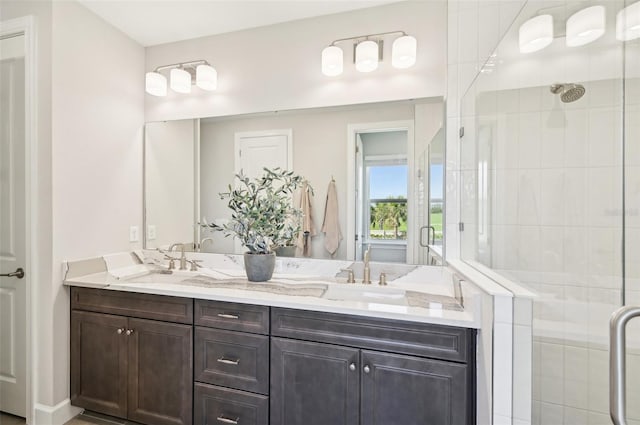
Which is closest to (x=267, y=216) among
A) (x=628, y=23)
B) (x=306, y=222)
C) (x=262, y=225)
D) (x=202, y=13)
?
(x=262, y=225)

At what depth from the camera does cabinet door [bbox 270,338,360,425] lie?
142 centimetres

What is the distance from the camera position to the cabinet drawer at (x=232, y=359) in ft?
5.09

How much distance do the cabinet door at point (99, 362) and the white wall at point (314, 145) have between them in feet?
2.57

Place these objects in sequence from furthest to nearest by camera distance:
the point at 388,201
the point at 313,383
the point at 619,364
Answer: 1. the point at 388,201
2. the point at 313,383
3. the point at 619,364

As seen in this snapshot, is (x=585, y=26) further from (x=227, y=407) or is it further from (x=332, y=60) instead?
(x=227, y=407)

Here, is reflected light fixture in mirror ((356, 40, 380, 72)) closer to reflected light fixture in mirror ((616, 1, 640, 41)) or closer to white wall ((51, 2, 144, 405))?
reflected light fixture in mirror ((616, 1, 640, 41))

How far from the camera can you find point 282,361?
4.97 feet

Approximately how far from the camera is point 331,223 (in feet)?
6.77

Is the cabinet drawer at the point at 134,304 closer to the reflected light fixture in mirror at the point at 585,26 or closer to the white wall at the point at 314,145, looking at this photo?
the white wall at the point at 314,145

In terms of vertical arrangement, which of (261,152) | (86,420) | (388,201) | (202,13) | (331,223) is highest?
(202,13)

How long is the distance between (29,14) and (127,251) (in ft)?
5.18

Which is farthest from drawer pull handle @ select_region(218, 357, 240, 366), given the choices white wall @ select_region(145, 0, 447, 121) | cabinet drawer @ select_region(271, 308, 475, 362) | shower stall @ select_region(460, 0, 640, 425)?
white wall @ select_region(145, 0, 447, 121)

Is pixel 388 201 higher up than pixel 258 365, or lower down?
higher up

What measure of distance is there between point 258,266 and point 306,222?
17.1 inches
